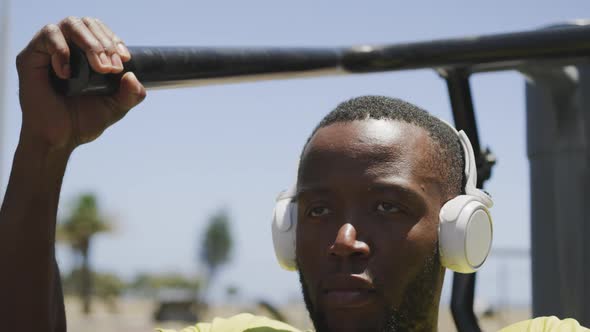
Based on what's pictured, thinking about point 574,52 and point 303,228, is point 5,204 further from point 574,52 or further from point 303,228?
point 574,52

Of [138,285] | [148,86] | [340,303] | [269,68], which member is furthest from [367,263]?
[138,285]

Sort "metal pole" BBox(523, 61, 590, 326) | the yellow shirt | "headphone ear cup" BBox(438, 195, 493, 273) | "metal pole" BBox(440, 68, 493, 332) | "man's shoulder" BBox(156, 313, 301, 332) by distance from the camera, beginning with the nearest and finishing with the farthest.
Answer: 1. "headphone ear cup" BBox(438, 195, 493, 273)
2. the yellow shirt
3. "man's shoulder" BBox(156, 313, 301, 332)
4. "metal pole" BBox(440, 68, 493, 332)
5. "metal pole" BBox(523, 61, 590, 326)

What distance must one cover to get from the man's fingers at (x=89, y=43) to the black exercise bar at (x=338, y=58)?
0.04m

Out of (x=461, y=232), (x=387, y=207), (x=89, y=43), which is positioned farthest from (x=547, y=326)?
(x=89, y=43)

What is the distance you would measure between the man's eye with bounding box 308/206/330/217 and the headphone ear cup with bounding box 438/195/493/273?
0.91 ft

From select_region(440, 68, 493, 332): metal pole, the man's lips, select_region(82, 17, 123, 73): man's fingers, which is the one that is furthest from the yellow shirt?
select_region(82, 17, 123, 73): man's fingers

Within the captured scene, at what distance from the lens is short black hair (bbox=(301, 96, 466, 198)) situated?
224cm

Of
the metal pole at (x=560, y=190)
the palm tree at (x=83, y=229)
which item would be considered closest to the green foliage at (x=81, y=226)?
the palm tree at (x=83, y=229)

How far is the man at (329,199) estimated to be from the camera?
5.34 feet

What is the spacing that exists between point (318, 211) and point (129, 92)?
704mm

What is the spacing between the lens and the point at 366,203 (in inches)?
81.0

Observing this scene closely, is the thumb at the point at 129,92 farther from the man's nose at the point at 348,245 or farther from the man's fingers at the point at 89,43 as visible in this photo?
the man's nose at the point at 348,245

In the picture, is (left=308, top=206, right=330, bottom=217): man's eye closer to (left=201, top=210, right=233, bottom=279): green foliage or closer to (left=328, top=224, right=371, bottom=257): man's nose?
(left=328, top=224, right=371, bottom=257): man's nose

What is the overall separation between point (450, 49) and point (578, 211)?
2.29 ft
